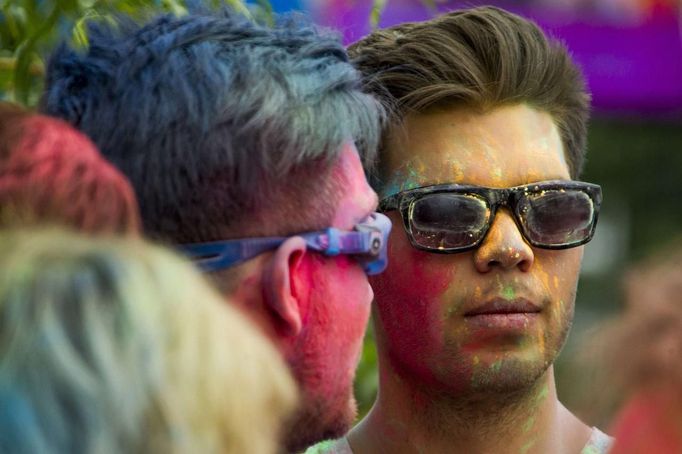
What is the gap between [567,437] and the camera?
2855mm

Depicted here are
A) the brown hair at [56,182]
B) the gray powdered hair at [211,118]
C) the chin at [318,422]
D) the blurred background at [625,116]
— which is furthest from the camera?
the blurred background at [625,116]

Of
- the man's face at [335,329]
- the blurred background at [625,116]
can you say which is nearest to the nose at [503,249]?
the man's face at [335,329]

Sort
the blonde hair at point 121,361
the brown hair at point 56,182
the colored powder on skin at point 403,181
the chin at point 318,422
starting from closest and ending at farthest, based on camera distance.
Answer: the blonde hair at point 121,361 → the brown hair at point 56,182 → the chin at point 318,422 → the colored powder on skin at point 403,181

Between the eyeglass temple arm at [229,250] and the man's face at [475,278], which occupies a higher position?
the eyeglass temple arm at [229,250]

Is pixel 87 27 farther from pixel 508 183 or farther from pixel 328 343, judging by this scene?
pixel 508 183

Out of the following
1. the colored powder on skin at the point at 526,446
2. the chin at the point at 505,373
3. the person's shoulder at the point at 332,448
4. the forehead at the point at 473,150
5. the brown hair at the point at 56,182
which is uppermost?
the brown hair at the point at 56,182

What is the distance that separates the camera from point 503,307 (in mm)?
2662

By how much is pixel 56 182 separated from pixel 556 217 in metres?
1.33

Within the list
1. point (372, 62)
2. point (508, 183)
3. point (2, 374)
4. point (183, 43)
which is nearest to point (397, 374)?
point (508, 183)

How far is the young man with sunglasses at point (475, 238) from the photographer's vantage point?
8.77 ft

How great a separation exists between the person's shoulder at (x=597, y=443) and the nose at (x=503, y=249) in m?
0.48

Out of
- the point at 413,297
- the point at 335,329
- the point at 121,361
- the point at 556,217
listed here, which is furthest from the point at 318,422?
the point at 121,361

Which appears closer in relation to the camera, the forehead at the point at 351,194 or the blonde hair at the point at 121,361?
the blonde hair at the point at 121,361

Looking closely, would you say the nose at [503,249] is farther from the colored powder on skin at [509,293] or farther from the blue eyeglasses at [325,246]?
the blue eyeglasses at [325,246]
